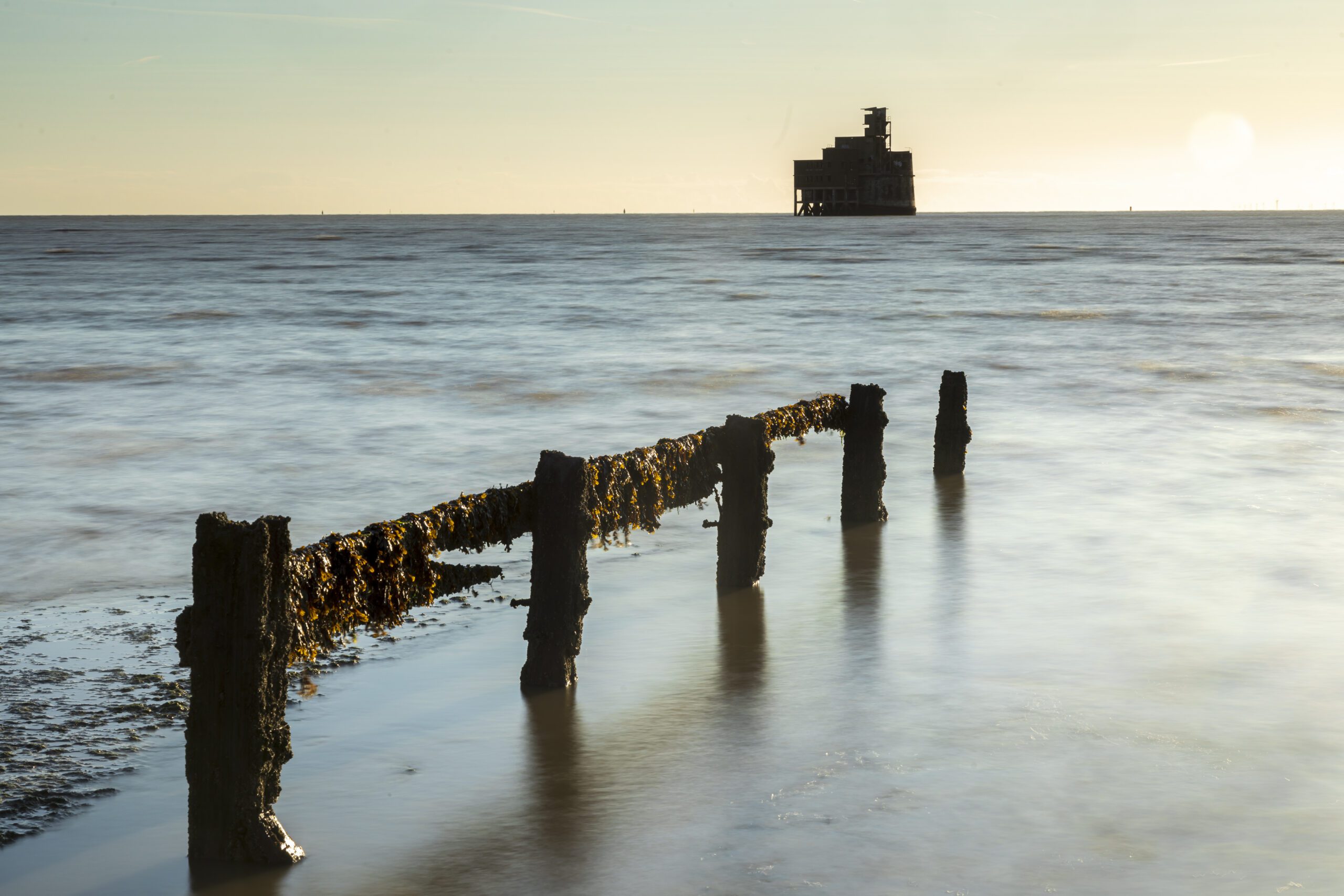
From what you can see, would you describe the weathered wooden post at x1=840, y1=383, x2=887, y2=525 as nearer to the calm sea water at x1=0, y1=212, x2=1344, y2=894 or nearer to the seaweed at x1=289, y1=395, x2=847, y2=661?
the calm sea water at x1=0, y1=212, x2=1344, y2=894

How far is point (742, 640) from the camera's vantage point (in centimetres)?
863

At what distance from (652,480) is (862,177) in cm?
16036

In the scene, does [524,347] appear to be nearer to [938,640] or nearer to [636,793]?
[938,640]

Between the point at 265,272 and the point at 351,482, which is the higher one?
the point at 265,272

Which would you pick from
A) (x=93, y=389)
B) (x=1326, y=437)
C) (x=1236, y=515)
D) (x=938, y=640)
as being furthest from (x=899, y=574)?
(x=93, y=389)

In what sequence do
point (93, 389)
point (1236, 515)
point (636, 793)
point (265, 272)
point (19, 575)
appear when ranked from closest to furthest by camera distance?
point (636, 793), point (19, 575), point (1236, 515), point (93, 389), point (265, 272)

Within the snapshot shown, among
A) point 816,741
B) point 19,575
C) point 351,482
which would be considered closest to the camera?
point 816,741

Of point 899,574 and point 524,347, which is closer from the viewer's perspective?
point 899,574

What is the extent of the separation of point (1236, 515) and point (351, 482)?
31.2 ft

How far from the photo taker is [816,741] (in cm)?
697

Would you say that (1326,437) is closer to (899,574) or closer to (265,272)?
(899,574)

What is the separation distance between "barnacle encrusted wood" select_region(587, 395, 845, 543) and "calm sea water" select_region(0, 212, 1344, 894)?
3.35 ft

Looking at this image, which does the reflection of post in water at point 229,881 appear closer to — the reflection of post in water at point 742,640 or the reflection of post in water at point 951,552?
the reflection of post in water at point 742,640

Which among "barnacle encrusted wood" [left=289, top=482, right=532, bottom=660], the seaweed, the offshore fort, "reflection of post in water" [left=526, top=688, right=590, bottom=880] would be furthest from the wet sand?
the offshore fort
